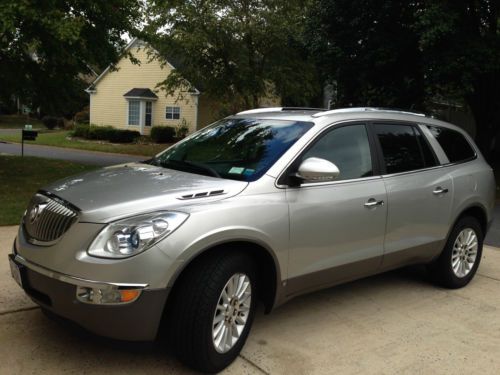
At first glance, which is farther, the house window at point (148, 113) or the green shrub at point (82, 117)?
the green shrub at point (82, 117)

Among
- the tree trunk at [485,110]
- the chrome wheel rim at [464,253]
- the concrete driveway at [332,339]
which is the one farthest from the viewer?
the tree trunk at [485,110]

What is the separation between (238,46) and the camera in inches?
864

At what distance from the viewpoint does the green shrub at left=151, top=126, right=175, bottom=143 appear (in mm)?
29984

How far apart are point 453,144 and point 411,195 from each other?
1200 millimetres

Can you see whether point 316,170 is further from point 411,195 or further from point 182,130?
point 182,130

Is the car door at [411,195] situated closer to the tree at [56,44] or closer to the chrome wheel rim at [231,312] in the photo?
the chrome wheel rim at [231,312]

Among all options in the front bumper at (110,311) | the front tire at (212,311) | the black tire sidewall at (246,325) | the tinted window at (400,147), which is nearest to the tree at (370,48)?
the tinted window at (400,147)

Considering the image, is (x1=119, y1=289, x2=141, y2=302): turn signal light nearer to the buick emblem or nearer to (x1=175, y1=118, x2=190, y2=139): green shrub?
the buick emblem

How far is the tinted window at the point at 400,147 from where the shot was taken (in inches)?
186

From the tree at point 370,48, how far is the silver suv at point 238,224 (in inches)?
426

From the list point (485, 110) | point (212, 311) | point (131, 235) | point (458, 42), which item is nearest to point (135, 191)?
point (131, 235)

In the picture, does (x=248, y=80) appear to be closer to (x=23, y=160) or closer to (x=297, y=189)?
(x=23, y=160)

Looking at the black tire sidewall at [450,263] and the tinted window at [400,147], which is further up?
the tinted window at [400,147]

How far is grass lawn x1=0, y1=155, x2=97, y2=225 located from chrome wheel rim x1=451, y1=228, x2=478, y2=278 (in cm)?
555
